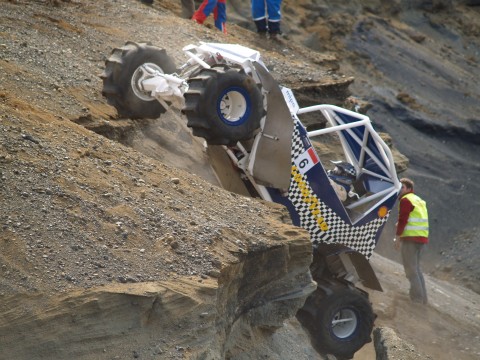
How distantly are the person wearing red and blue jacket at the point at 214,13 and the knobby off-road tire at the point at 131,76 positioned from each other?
6.36 meters

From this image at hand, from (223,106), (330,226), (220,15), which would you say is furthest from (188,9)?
(223,106)

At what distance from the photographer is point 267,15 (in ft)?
56.2

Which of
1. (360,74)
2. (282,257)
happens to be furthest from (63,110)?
(360,74)

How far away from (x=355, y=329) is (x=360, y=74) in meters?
13.4

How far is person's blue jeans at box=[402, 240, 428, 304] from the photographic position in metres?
13.5

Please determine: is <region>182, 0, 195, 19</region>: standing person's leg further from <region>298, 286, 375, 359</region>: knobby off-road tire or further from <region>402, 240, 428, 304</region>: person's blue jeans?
<region>298, 286, 375, 359</region>: knobby off-road tire

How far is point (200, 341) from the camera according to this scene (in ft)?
22.5

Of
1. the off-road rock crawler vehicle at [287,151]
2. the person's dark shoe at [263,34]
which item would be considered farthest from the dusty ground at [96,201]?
the person's dark shoe at [263,34]

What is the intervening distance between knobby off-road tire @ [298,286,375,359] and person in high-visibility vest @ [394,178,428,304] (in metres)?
2.53

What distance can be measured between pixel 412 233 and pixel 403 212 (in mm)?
332

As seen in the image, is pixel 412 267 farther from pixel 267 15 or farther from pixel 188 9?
pixel 188 9

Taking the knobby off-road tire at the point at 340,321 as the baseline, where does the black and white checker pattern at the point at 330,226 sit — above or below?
above

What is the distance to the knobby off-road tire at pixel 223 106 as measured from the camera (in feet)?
30.5

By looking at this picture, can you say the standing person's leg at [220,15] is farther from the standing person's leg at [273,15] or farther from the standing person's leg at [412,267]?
the standing person's leg at [412,267]
